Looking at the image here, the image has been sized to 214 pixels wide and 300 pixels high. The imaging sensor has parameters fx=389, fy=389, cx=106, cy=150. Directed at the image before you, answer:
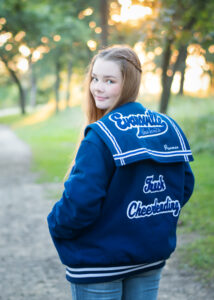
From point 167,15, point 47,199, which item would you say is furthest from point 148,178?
point 47,199

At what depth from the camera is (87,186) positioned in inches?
63.2

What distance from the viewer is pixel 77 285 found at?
1760 mm

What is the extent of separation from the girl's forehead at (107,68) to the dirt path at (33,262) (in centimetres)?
253

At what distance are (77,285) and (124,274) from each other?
0.22 meters

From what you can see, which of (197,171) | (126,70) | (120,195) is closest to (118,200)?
(120,195)

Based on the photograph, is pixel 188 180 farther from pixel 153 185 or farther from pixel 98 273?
pixel 98 273

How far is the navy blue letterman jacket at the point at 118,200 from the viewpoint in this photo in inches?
64.4

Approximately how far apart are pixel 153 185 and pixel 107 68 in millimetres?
583

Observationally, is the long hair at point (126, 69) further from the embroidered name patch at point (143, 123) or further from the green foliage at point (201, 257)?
the green foliage at point (201, 257)

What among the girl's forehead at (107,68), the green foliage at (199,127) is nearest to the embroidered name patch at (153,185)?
the girl's forehead at (107,68)

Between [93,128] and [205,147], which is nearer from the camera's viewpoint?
[93,128]

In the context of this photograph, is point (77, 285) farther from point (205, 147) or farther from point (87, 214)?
point (205, 147)

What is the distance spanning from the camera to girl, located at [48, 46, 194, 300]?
1646 mm

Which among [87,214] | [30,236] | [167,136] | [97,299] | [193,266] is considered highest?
[167,136]
